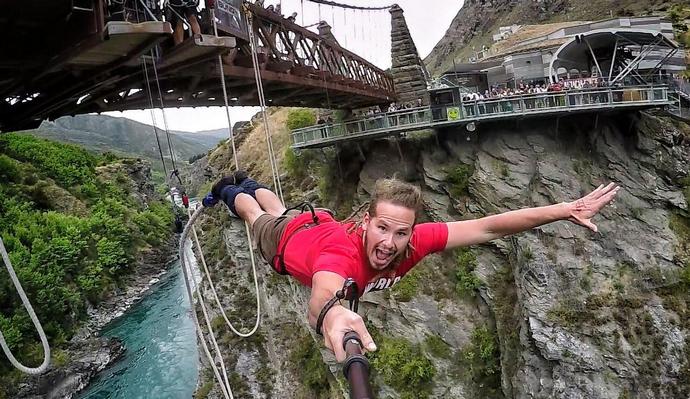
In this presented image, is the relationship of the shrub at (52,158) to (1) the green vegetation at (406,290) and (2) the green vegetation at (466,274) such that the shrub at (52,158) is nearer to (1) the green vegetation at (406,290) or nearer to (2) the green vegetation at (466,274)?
(1) the green vegetation at (406,290)

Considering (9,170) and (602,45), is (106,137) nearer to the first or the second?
(9,170)

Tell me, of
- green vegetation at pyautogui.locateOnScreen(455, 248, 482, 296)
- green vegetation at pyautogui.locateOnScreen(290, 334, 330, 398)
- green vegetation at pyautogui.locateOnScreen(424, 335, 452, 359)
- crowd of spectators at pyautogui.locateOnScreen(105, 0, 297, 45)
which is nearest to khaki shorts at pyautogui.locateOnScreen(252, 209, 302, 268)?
crowd of spectators at pyautogui.locateOnScreen(105, 0, 297, 45)

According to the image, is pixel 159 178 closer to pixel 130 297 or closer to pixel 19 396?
pixel 130 297

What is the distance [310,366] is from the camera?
17281mm

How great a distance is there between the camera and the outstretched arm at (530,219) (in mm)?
2856

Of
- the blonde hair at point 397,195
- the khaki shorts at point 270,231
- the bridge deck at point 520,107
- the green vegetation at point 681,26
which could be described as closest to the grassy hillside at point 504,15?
the green vegetation at point 681,26

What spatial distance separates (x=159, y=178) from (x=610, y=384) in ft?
397

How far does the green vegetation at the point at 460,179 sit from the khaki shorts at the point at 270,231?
40.9 ft

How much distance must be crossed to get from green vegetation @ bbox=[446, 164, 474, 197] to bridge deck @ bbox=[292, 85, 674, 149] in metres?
1.52

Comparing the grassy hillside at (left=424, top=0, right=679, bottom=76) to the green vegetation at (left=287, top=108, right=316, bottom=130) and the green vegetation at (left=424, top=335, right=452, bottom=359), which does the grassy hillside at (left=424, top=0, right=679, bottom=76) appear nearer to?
the green vegetation at (left=287, top=108, right=316, bottom=130)

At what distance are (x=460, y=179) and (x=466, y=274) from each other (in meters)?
3.13

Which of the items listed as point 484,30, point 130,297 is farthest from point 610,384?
point 484,30

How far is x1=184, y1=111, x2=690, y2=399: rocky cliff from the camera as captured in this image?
13.0 meters

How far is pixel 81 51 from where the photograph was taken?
15.8ft
